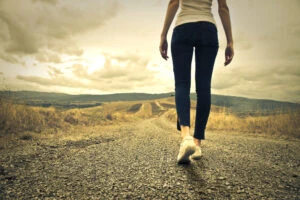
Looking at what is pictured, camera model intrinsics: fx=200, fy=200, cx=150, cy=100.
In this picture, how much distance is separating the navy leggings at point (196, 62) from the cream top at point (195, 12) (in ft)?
0.22

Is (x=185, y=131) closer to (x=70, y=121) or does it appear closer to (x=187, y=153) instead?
(x=187, y=153)

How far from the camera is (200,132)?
240 centimetres

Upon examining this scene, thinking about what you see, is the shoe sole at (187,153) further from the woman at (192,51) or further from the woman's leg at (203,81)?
the woman's leg at (203,81)

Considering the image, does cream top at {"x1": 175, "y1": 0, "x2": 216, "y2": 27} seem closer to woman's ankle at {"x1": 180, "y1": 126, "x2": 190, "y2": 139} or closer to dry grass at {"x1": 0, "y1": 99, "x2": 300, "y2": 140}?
woman's ankle at {"x1": 180, "y1": 126, "x2": 190, "y2": 139}

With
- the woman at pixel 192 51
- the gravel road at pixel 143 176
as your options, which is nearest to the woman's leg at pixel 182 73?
the woman at pixel 192 51

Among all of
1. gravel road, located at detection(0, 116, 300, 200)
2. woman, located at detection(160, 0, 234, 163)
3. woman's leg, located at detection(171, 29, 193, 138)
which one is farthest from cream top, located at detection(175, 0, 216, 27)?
gravel road, located at detection(0, 116, 300, 200)

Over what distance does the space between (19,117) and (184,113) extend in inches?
193

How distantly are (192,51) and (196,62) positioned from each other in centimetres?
15

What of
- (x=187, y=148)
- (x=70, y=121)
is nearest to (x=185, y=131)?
(x=187, y=148)

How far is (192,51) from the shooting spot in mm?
2291

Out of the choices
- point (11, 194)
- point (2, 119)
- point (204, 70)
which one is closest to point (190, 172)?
point (204, 70)

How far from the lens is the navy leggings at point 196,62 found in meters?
2.21

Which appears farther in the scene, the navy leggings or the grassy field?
the grassy field

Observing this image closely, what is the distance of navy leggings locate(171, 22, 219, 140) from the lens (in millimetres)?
2211
